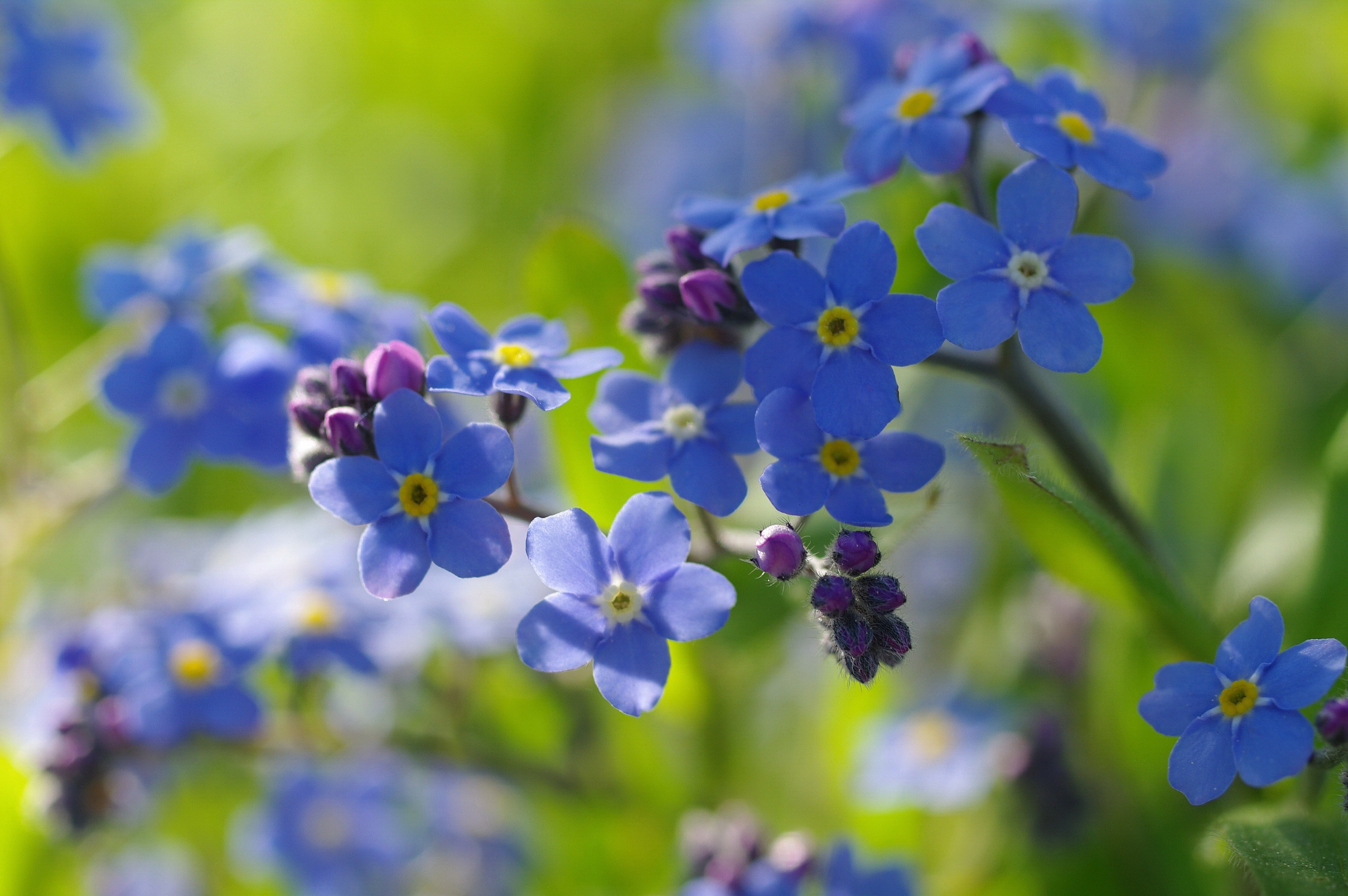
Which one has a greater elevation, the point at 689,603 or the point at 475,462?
the point at 475,462

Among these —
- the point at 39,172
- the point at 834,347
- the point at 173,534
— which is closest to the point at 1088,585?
the point at 834,347

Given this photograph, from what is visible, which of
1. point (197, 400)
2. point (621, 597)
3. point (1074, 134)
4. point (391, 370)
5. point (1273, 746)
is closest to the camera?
point (1273, 746)

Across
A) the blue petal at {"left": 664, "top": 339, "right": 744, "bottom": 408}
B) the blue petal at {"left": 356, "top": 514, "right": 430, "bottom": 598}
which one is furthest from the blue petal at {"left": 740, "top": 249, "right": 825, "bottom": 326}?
the blue petal at {"left": 356, "top": 514, "right": 430, "bottom": 598}

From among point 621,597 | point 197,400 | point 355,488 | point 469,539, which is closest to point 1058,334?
point 621,597

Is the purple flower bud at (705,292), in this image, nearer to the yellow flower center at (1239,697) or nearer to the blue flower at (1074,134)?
the blue flower at (1074,134)

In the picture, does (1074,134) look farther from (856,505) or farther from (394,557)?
(394,557)

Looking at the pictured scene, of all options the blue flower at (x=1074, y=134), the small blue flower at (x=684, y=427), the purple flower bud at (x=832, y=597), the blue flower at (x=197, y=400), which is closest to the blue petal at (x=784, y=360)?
the small blue flower at (x=684, y=427)

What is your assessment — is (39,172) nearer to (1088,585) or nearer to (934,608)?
(934,608)
